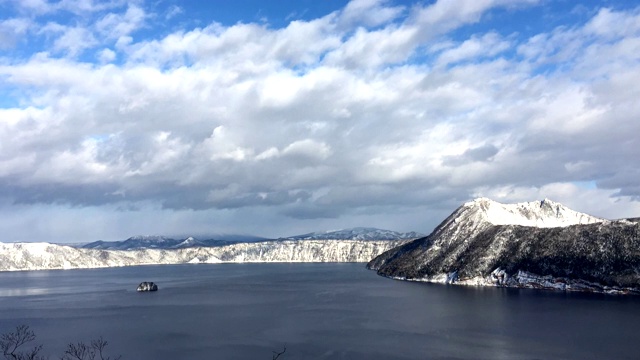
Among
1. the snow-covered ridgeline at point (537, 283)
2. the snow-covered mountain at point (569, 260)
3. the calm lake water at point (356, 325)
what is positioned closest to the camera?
the calm lake water at point (356, 325)

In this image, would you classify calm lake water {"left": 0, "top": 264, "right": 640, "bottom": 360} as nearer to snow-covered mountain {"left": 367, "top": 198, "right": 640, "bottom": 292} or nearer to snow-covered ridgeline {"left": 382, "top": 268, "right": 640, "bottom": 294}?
snow-covered ridgeline {"left": 382, "top": 268, "right": 640, "bottom": 294}

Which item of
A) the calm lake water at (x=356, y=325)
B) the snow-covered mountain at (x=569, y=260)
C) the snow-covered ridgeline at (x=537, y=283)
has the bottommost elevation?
the calm lake water at (x=356, y=325)

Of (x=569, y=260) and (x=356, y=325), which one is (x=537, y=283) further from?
(x=356, y=325)

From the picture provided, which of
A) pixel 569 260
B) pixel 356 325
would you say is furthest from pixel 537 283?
pixel 356 325

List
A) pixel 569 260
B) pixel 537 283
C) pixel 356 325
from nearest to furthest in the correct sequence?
pixel 356 325, pixel 569 260, pixel 537 283

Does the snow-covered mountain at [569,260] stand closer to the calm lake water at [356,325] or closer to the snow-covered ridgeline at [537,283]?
the snow-covered ridgeline at [537,283]

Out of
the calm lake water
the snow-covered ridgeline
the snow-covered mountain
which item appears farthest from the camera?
the snow-covered mountain

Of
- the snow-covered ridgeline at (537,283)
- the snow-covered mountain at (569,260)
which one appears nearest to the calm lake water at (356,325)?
the snow-covered ridgeline at (537,283)

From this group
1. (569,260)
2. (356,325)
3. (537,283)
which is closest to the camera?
(356,325)

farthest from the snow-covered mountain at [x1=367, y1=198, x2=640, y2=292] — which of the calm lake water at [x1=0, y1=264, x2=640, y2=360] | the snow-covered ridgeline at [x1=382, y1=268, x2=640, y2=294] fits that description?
the calm lake water at [x1=0, y1=264, x2=640, y2=360]
